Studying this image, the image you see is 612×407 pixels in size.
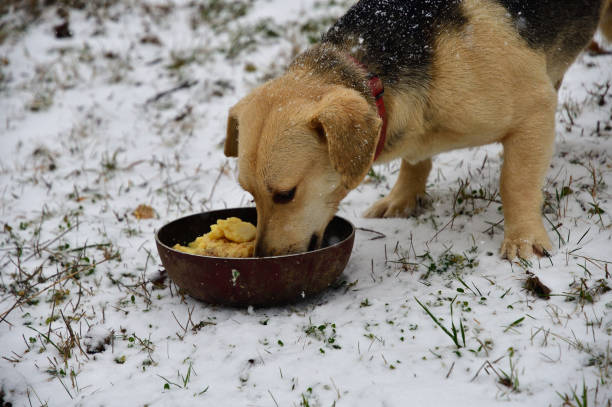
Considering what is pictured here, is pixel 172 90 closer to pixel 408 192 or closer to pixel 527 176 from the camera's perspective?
pixel 408 192

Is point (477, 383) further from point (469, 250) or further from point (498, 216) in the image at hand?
point (498, 216)

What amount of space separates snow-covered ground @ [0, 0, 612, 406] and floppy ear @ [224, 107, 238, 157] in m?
0.94

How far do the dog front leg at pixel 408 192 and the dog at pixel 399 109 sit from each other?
0.84 m

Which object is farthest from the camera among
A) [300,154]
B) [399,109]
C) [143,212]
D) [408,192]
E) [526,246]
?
[143,212]

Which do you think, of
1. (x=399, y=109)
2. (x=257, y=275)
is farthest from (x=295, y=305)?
(x=399, y=109)

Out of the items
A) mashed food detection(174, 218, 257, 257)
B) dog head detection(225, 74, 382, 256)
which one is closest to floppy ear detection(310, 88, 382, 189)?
dog head detection(225, 74, 382, 256)

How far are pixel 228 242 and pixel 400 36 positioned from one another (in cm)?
163

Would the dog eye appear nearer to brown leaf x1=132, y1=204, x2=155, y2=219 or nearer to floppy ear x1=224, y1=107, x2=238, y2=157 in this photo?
floppy ear x1=224, y1=107, x2=238, y2=157

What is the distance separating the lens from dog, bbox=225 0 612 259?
2.70 meters

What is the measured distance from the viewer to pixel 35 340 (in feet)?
8.96

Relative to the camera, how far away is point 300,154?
271 centimetres

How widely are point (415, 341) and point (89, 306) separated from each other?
1.92 meters

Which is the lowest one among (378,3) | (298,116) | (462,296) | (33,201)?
(33,201)

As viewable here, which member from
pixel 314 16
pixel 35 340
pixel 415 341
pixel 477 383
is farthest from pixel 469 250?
pixel 314 16
